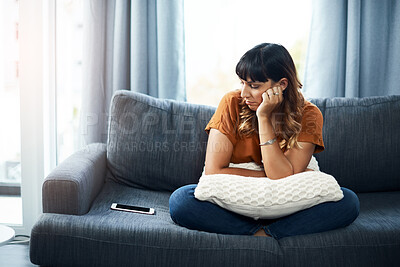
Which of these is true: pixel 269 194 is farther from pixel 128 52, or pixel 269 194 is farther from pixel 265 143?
pixel 128 52

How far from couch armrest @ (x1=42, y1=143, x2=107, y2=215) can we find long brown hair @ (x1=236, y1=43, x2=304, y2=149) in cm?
71

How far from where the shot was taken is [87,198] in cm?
172

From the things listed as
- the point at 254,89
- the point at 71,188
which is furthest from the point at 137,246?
the point at 254,89

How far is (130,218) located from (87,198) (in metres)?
0.24

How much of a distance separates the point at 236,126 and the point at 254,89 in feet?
0.61

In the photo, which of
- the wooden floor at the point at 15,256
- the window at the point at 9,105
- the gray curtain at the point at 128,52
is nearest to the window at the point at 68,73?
the gray curtain at the point at 128,52

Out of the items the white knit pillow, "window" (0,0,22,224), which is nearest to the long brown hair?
the white knit pillow

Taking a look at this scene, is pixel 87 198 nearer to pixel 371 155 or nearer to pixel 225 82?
pixel 225 82

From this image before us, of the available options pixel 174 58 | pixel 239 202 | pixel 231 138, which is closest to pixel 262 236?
pixel 239 202

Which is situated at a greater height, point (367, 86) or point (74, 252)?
point (367, 86)

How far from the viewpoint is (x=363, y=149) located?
2.03m

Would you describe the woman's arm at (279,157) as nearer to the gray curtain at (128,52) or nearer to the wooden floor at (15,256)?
the gray curtain at (128,52)

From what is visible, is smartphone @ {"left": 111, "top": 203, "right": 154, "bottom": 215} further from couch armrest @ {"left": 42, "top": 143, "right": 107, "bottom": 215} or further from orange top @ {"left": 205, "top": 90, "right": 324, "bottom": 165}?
orange top @ {"left": 205, "top": 90, "right": 324, "bottom": 165}

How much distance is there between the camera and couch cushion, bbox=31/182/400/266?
4.77ft
